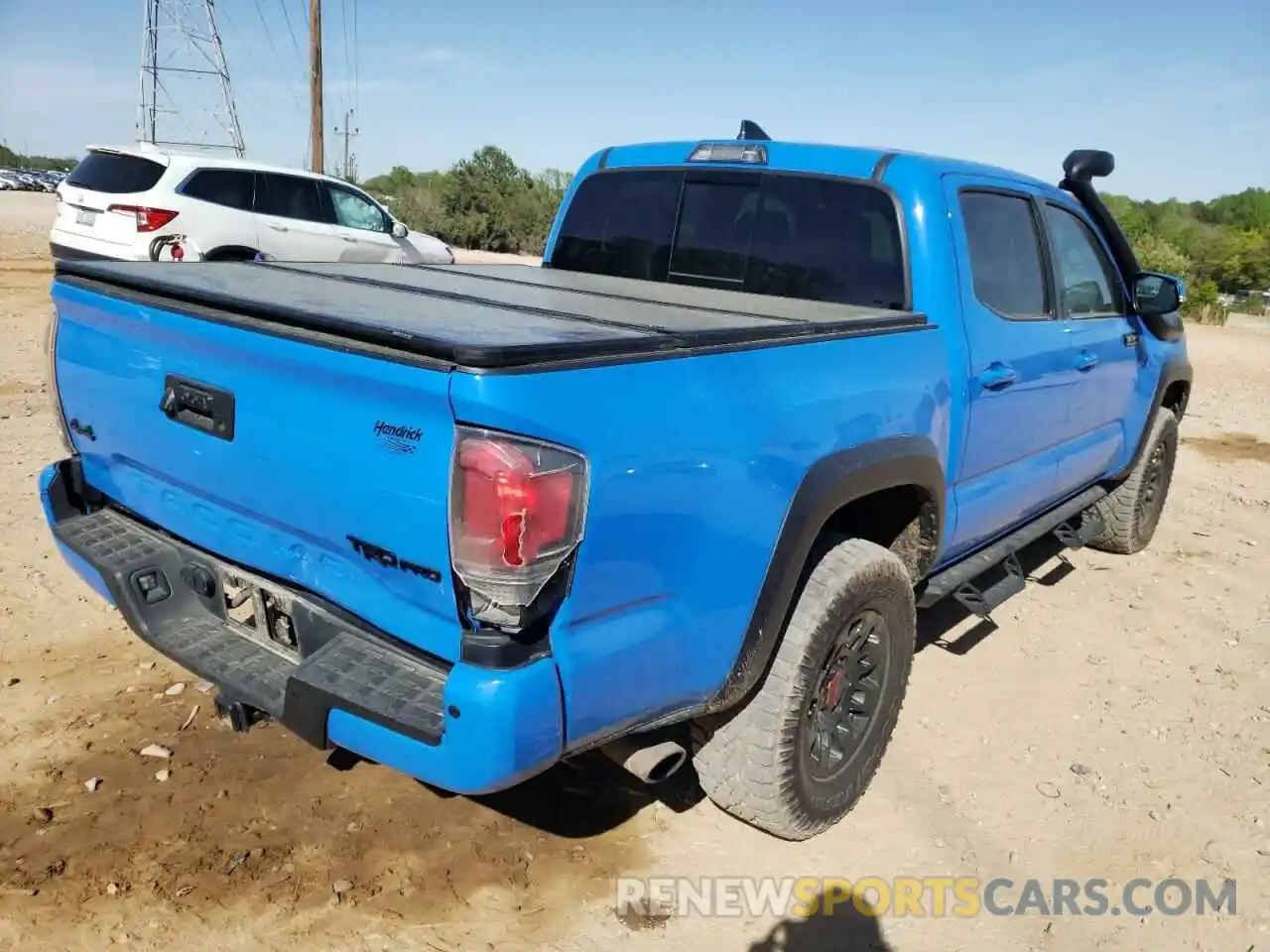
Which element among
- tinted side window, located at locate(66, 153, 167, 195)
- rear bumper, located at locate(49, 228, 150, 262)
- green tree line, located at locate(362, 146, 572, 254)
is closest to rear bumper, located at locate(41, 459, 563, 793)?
rear bumper, located at locate(49, 228, 150, 262)

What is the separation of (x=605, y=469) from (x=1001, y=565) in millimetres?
3230

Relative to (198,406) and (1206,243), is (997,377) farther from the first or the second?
(1206,243)

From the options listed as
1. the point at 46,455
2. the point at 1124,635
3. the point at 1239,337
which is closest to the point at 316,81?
the point at 46,455

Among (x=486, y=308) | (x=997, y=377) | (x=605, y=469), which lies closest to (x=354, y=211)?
(x=997, y=377)

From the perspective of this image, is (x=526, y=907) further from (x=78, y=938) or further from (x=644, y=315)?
(x=644, y=315)

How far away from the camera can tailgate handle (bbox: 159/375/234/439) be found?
2.33m

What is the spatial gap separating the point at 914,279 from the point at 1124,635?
255 centimetres

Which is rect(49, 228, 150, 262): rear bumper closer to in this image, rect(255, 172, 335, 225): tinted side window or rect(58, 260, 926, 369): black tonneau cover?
rect(255, 172, 335, 225): tinted side window

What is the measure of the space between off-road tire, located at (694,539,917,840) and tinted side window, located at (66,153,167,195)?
10.0 m

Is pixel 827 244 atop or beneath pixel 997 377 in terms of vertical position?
atop

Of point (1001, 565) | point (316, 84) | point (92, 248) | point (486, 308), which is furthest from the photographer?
point (316, 84)

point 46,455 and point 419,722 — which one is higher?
point 419,722

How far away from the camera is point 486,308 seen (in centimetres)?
262

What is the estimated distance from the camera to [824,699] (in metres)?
2.95
